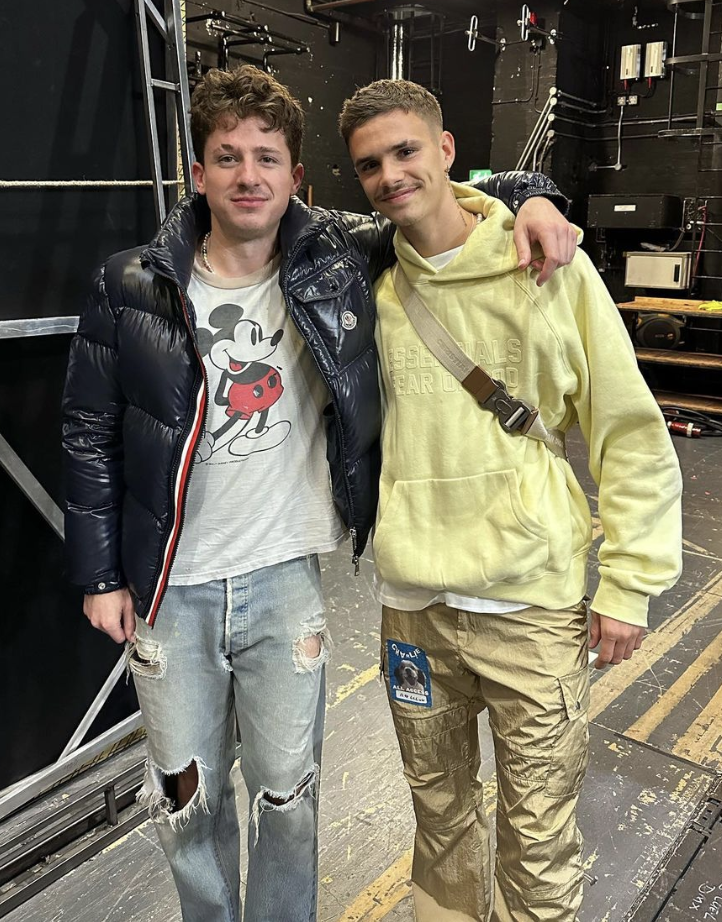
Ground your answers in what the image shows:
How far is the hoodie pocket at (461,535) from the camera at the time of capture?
4.62 feet

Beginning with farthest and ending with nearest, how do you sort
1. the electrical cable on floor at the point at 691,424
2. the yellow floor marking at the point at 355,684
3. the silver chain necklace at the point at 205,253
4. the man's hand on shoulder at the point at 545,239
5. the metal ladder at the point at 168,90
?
the electrical cable on floor at the point at 691,424, the yellow floor marking at the point at 355,684, the metal ladder at the point at 168,90, the silver chain necklace at the point at 205,253, the man's hand on shoulder at the point at 545,239

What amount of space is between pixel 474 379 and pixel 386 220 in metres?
0.48

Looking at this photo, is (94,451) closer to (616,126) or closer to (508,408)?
(508,408)

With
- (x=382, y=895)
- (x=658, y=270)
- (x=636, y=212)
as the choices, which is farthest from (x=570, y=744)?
(x=636, y=212)

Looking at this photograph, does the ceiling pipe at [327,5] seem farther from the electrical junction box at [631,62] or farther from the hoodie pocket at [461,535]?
the hoodie pocket at [461,535]

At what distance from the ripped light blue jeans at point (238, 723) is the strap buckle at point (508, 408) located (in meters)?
0.48

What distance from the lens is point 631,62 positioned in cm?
804

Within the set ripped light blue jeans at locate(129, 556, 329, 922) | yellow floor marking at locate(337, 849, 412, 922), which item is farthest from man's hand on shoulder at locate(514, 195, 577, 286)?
yellow floor marking at locate(337, 849, 412, 922)

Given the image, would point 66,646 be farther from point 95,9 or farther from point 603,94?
point 603,94

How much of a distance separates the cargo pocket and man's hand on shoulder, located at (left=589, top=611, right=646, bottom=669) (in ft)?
0.21

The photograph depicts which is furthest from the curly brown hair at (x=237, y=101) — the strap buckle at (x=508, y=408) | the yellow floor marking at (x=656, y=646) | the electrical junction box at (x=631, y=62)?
the electrical junction box at (x=631, y=62)

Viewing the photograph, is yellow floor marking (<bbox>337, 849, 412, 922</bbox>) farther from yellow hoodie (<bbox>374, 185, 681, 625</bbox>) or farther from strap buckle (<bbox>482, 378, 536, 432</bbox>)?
strap buckle (<bbox>482, 378, 536, 432</bbox>)

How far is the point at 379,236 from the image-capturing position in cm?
163

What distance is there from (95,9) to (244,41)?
5993 millimetres
